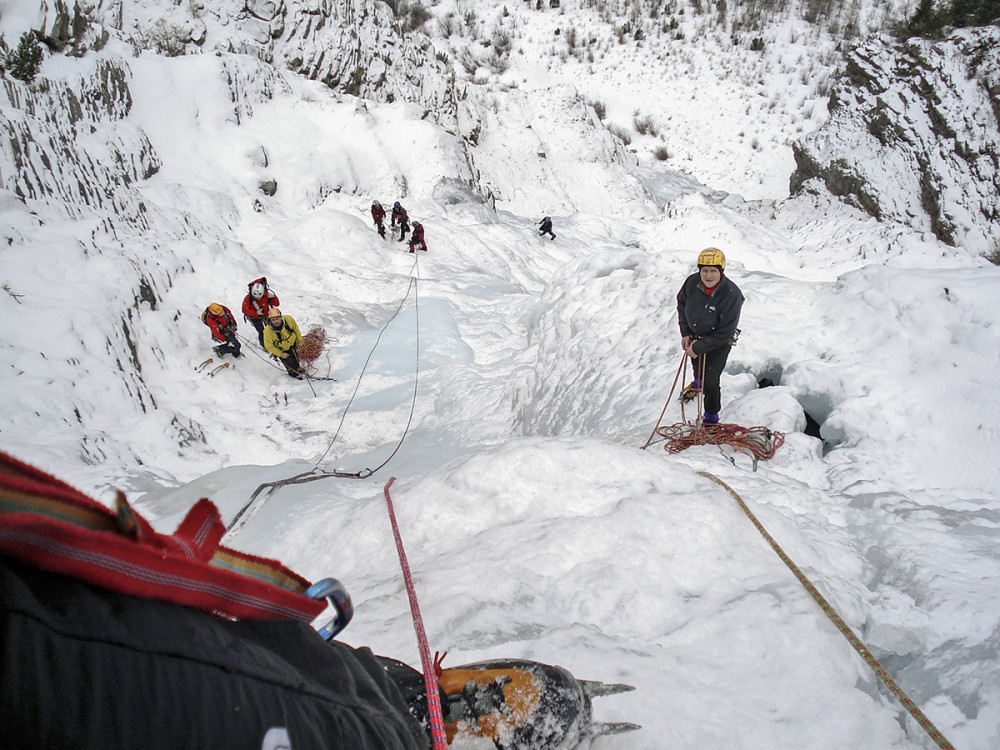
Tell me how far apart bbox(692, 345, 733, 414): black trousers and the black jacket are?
0.32 feet

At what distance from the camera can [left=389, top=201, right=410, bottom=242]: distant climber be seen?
33.2ft

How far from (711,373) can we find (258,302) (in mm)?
5279

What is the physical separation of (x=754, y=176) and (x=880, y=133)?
6.14 meters

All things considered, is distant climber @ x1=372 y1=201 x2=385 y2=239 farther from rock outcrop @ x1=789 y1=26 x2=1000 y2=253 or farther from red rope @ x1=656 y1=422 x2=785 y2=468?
rock outcrop @ x1=789 y1=26 x2=1000 y2=253

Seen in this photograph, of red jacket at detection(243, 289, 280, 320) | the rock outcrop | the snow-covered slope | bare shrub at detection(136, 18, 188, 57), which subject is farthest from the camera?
bare shrub at detection(136, 18, 188, 57)

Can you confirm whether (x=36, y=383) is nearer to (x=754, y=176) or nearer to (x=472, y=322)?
(x=472, y=322)

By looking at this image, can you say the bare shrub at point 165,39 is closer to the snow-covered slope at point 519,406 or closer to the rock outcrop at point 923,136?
the snow-covered slope at point 519,406

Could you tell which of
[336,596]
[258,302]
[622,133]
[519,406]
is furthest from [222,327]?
[622,133]

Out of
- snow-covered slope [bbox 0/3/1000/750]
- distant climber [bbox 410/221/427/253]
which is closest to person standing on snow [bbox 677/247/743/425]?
snow-covered slope [bbox 0/3/1000/750]

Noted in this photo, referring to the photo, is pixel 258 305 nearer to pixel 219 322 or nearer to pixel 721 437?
pixel 219 322

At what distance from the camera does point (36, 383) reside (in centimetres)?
439

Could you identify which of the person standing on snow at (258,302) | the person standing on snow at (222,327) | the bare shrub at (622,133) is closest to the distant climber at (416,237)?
the person standing on snow at (258,302)

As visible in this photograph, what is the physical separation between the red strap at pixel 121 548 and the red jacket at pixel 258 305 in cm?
629

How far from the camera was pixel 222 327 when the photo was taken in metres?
6.21
